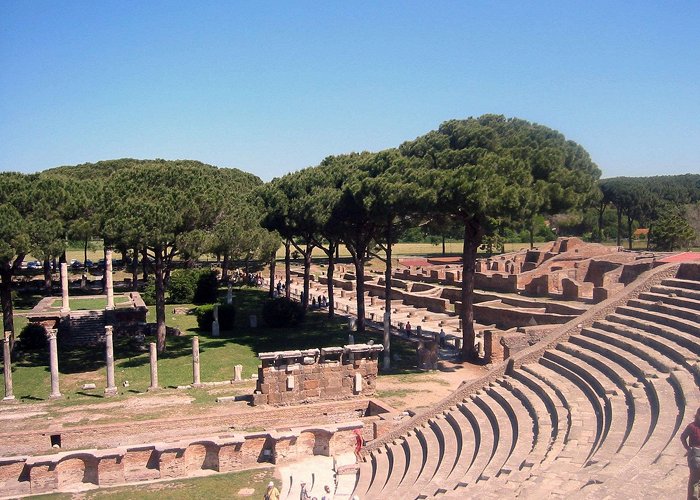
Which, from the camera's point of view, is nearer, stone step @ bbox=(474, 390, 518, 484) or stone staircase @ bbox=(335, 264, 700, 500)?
stone staircase @ bbox=(335, 264, 700, 500)

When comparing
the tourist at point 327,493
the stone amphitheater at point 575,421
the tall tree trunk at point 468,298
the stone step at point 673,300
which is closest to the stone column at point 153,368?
the stone amphitheater at point 575,421

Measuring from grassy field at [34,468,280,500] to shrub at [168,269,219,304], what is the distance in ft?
94.2

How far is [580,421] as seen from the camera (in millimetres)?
13086

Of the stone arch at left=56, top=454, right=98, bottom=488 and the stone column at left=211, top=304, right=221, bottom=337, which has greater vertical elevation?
the stone column at left=211, top=304, right=221, bottom=337

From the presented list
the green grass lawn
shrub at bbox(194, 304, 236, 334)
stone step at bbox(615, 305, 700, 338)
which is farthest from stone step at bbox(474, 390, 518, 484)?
shrub at bbox(194, 304, 236, 334)

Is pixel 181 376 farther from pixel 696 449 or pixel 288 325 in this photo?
pixel 696 449

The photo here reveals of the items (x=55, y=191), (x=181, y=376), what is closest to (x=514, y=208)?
(x=181, y=376)

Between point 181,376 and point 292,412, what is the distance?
6.68 meters

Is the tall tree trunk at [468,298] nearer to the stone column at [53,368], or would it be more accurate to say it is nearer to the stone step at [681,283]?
the stone step at [681,283]

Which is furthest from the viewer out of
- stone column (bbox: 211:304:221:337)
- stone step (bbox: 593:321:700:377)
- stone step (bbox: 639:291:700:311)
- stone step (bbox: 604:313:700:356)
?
stone column (bbox: 211:304:221:337)

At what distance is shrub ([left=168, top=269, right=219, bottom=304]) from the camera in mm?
43531

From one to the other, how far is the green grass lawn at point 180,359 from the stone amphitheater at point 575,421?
6.96 m

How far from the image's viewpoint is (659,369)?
14492 mm

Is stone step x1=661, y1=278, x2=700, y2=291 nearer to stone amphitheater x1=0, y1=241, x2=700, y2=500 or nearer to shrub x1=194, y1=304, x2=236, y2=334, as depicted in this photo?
stone amphitheater x1=0, y1=241, x2=700, y2=500
